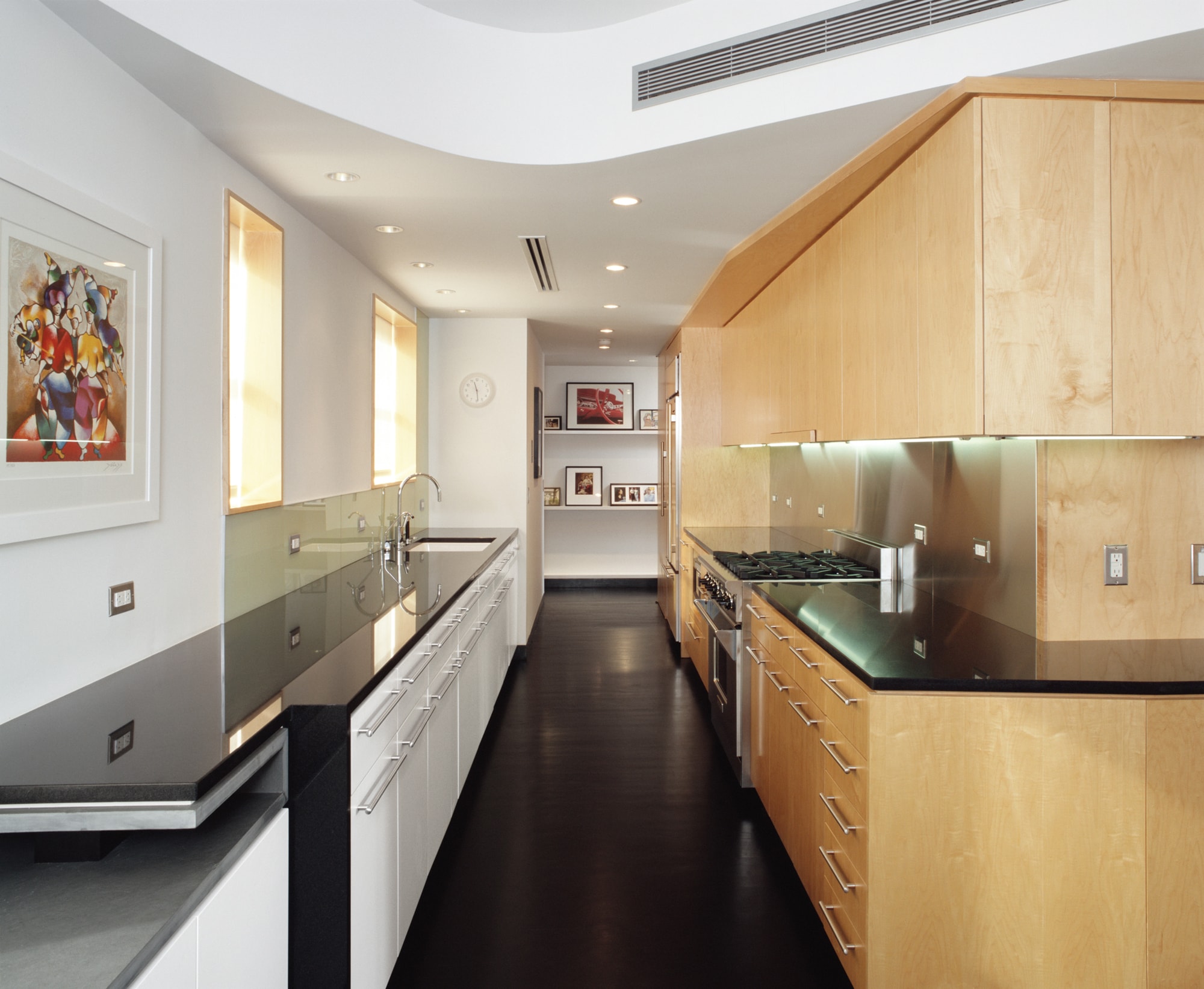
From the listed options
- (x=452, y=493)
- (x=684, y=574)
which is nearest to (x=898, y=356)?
(x=684, y=574)

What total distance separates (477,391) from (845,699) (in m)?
4.17

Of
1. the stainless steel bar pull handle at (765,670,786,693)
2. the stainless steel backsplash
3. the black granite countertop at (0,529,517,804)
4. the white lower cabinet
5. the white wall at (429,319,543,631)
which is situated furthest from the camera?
the white wall at (429,319,543,631)

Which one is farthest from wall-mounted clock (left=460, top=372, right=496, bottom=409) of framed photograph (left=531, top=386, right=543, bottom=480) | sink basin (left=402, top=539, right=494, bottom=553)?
sink basin (left=402, top=539, right=494, bottom=553)

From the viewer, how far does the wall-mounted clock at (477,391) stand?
5.77 metres

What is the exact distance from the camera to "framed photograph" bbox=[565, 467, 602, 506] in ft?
28.6

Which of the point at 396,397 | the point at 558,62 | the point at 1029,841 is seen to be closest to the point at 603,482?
the point at 396,397

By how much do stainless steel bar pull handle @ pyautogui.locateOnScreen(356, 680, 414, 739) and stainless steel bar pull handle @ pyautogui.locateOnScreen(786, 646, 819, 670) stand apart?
1199 millimetres

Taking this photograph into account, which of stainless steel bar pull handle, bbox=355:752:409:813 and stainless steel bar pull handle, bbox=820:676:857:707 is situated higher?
stainless steel bar pull handle, bbox=820:676:857:707

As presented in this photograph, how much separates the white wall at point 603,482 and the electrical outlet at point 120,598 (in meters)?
6.75

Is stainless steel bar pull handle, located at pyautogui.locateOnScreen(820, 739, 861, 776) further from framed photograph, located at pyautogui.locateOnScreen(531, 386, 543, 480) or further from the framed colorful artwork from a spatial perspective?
framed photograph, located at pyautogui.locateOnScreen(531, 386, 543, 480)

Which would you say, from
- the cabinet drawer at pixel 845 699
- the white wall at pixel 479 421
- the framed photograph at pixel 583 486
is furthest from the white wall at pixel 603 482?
the cabinet drawer at pixel 845 699

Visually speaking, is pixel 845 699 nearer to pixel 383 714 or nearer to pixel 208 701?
pixel 383 714

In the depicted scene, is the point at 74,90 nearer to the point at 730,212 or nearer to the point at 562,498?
the point at 730,212

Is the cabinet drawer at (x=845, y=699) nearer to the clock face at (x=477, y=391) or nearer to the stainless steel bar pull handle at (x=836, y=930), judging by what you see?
the stainless steel bar pull handle at (x=836, y=930)
